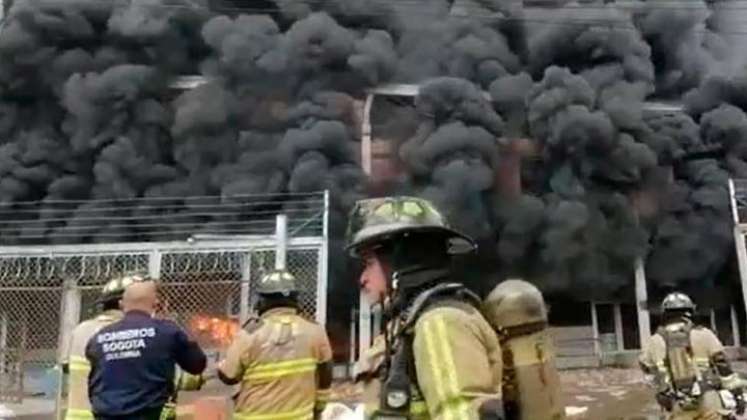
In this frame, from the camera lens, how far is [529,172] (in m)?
18.3

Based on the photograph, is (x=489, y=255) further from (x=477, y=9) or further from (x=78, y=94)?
(x=78, y=94)

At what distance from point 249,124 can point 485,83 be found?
5732 millimetres

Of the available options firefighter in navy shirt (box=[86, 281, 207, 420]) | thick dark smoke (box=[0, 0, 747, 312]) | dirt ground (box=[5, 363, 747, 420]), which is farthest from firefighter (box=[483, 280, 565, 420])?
thick dark smoke (box=[0, 0, 747, 312])

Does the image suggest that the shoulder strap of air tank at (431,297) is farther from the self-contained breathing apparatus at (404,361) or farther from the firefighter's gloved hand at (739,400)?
the firefighter's gloved hand at (739,400)

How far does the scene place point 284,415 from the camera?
3510mm

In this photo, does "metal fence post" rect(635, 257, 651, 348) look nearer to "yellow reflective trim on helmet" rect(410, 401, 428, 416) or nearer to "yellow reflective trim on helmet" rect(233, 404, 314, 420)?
"yellow reflective trim on helmet" rect(233, 404, 314, 420)

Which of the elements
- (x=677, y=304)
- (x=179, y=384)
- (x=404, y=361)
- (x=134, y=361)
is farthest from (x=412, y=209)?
(x=677, y=304)

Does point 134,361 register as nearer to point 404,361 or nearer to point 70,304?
point 404,361

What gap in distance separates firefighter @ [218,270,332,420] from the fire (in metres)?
5.40

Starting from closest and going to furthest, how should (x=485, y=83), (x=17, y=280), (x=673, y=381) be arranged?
A: (x=673, y=381) → (x=17, y=280) → (x=485, y=83)

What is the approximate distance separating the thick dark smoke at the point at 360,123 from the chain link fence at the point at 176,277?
5.55 metres

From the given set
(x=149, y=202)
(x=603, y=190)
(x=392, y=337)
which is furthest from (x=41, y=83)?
(x=392, y=337)

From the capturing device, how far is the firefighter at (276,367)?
3520 millimetres

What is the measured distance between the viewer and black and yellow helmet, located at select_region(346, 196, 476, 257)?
6.03 ft
